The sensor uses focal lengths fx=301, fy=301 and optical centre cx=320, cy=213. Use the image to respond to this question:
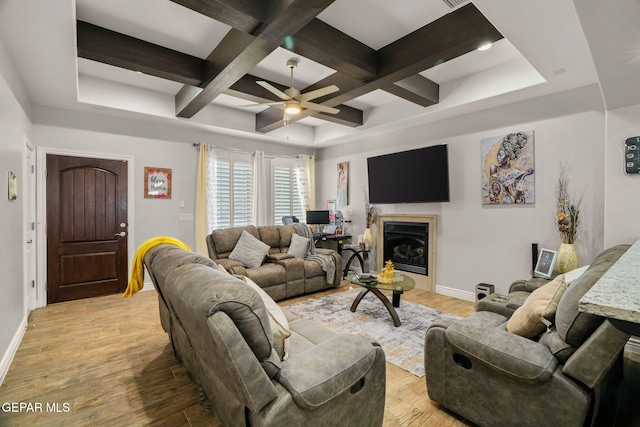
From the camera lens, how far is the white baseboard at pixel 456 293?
4.30m

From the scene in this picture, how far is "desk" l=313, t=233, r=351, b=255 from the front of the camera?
5607 mm

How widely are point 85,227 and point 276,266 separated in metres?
2.80

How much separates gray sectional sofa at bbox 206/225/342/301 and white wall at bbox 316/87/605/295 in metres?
1.80

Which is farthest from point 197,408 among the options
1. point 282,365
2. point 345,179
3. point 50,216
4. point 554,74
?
point 345,179

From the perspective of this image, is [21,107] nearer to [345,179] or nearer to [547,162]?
[345,179]

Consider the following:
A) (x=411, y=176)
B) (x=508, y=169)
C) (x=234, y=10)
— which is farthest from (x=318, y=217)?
(x=234, y=10)

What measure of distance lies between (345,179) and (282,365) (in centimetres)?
502

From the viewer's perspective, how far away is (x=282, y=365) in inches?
55.7

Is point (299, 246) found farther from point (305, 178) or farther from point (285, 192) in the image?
point (305, 178)

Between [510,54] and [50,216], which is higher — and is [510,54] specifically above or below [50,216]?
above

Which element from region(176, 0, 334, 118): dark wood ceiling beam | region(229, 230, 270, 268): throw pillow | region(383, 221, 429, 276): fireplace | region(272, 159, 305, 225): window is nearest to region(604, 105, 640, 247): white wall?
region(383, 221, 429, 276): fireplace

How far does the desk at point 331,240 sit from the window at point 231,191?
1.38m

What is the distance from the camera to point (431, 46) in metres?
2.76

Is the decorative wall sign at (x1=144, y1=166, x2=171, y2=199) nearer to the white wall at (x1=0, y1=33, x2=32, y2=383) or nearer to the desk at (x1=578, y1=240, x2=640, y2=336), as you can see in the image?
the white wall at (x1=0, y1=33, x2=32, y2=383)
